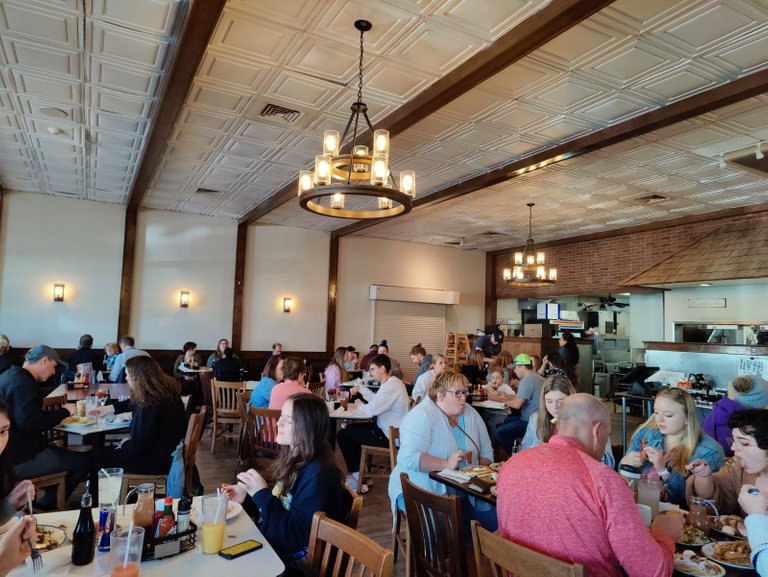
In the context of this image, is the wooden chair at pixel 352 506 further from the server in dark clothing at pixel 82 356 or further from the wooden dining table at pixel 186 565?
the server in dark clothing at pixel 82 356

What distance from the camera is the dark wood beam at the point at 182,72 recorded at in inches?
150

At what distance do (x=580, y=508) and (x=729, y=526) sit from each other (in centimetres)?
116

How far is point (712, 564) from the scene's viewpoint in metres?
2.00

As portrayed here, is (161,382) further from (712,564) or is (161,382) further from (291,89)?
(712,564)

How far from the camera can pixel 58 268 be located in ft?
32.1

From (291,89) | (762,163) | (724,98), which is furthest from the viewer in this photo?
(762,163)

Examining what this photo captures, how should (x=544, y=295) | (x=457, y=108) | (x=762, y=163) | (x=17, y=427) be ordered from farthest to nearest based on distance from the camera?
(x=544, y=295) < (x=762, y=163) < (x=457, y=108) < (x=17, y=427)

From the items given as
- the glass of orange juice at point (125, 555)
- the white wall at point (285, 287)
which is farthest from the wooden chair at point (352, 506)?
the white wall at point (285, 287)

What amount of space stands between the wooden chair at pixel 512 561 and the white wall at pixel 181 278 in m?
9.93

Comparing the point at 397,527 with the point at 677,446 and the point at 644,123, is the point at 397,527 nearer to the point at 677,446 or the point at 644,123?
the point at 677,446

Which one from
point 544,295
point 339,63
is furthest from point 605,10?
point 544,295

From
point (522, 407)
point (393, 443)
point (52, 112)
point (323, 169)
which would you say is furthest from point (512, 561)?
point (52, 112)

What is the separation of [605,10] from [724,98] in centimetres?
188

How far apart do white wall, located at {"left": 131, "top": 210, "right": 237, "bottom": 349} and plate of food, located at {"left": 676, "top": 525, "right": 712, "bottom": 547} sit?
10.1m
